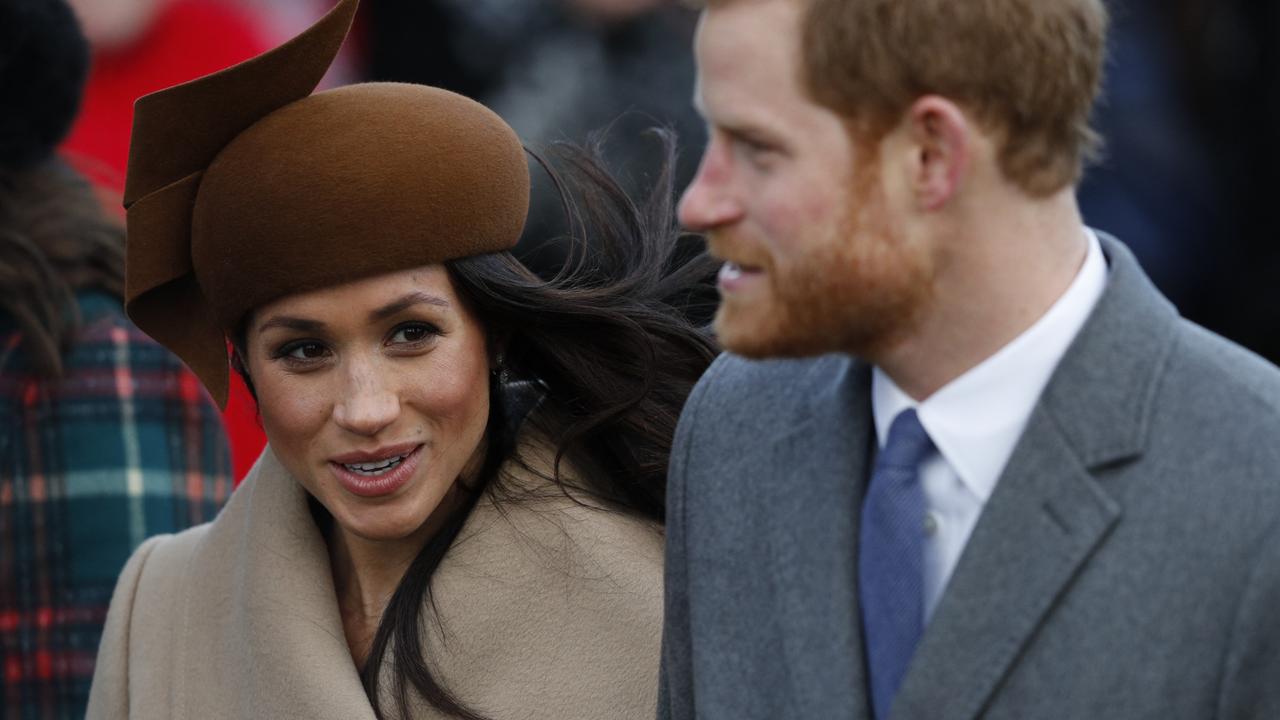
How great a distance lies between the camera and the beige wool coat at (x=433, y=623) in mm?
3074

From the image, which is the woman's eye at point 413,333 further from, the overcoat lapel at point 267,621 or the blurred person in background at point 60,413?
the blurred person in background at point 60,413

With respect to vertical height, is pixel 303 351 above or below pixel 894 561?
below

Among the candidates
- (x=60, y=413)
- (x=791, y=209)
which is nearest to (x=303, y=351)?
(x=60, y=413)

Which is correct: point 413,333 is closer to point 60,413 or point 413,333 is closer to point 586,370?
point 586,370

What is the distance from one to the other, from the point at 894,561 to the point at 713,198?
0.44 metres

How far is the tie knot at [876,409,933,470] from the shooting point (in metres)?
2.10

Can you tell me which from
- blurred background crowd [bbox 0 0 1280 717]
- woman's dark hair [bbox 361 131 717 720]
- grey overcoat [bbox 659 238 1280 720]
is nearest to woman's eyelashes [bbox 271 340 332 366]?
woman's dark hair [bbox 361 131 717 720]

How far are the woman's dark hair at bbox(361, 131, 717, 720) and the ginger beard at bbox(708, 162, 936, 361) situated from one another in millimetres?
1113

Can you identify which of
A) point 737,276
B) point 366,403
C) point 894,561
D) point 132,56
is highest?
point 737,276

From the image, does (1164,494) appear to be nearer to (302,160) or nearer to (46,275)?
(302,160)

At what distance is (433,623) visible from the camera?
316 cm

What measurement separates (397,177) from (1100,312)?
131cm

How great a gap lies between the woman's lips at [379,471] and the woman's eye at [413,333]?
0.17m

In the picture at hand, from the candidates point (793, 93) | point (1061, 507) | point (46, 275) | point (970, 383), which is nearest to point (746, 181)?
point (793, 93)
